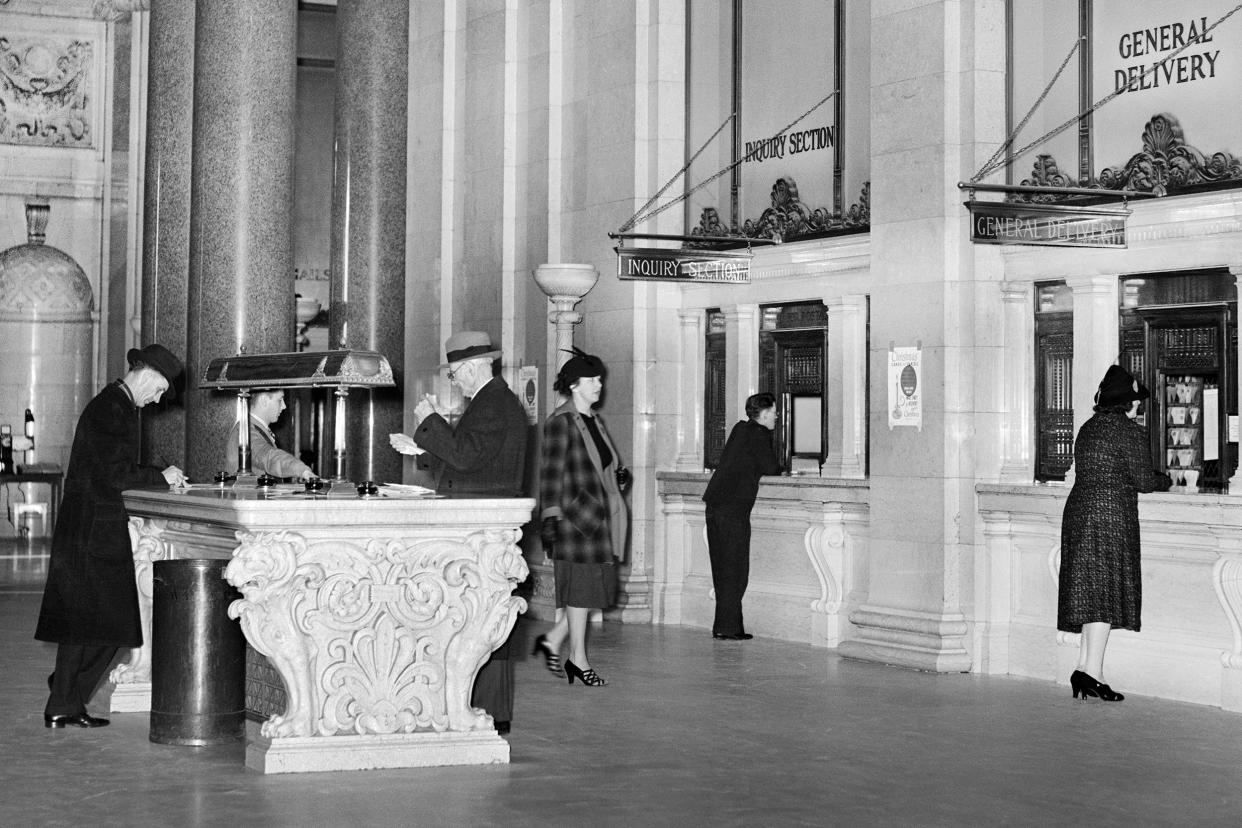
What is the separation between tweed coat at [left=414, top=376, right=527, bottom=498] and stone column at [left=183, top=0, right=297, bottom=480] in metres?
3.98

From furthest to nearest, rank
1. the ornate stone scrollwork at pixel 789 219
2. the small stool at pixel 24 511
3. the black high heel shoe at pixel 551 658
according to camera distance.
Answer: the small stool at pixel 24 511, the ornate stone scrollwork at pixel 789 219, the black high heel shoe at pixel 551 658

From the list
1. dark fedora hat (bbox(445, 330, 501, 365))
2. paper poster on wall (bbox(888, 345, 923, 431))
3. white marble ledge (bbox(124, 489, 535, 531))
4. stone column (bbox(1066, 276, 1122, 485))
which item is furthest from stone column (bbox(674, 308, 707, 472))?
white marble ledge (bbox(124, 489, 535, 531))

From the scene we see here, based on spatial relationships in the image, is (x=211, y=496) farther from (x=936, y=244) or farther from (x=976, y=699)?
(x=936, y=244)

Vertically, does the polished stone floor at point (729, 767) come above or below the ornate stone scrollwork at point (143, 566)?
below

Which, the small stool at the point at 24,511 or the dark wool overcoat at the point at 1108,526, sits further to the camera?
the small stool at the point at 24,511

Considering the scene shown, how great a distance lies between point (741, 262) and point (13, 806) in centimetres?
839

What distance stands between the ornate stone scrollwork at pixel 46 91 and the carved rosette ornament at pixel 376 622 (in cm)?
1837

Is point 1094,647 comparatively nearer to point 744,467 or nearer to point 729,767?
point 729,767

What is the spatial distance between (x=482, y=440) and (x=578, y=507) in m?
1.70

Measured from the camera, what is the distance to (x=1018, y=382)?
39.5 ft

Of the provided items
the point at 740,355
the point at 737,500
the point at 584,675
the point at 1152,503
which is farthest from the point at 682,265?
the point at 1152,503

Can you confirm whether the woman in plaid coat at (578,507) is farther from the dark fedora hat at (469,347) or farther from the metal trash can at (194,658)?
Answer: the metal trash can at (194,658)

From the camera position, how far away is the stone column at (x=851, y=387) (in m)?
13.5

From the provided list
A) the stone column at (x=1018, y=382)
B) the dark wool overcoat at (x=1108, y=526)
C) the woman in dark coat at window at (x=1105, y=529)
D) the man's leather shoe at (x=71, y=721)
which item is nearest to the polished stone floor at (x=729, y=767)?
the man's leather shoe at (x=71, y=721)
